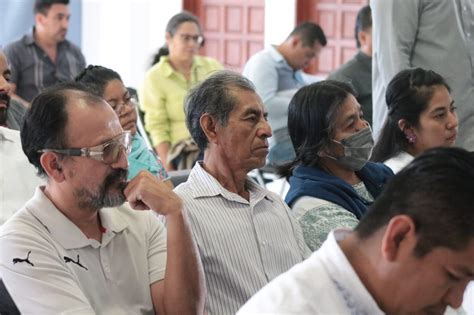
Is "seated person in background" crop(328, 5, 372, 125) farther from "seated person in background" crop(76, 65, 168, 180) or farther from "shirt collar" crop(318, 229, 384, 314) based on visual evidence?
"shirt collar" crop(318, 229, 384, 314)

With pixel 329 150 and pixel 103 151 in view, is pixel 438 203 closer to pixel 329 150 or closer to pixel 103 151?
pixel 103 151

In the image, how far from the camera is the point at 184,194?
8.43ft

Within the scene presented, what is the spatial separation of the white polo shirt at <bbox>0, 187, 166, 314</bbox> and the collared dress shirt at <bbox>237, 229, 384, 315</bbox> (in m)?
0.74

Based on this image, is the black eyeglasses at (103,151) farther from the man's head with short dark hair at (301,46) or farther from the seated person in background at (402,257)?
the man's head with short dark hair at (301,46)

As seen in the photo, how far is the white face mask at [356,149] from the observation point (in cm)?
292

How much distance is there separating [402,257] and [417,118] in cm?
202

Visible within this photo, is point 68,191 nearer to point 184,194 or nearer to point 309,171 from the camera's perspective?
point 184,194

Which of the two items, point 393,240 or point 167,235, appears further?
point 167,235

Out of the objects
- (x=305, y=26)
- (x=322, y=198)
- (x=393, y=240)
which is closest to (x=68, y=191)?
(x=322, y=198)

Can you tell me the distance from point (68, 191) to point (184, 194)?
1.35 ft

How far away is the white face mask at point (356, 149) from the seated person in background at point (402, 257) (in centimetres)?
140

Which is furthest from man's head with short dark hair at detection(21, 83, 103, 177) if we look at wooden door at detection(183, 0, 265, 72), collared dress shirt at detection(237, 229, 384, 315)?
wooden door at detection(183, 0, 265, 72)

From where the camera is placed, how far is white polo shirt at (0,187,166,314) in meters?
2.10

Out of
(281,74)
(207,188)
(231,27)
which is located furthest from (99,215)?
(231,27)
